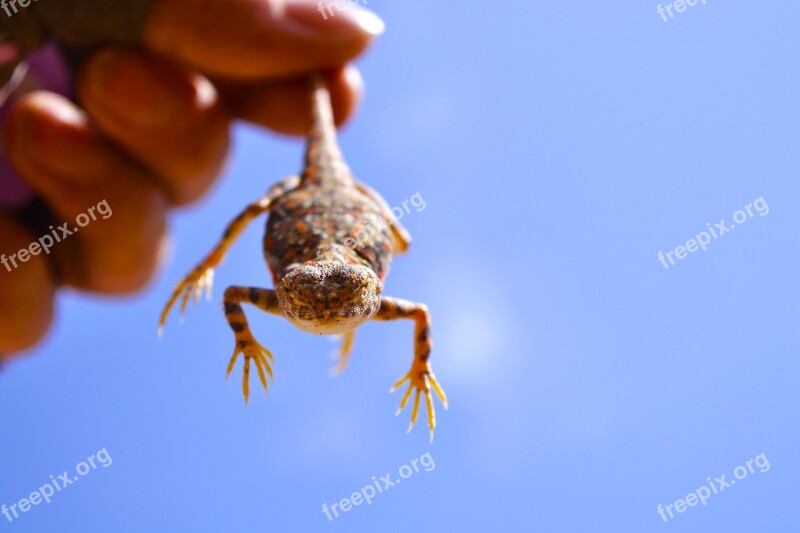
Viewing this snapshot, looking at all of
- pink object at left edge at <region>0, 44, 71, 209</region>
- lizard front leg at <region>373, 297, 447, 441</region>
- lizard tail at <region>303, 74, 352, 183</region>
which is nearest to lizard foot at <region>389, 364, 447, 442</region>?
lizard front leg at <region>373, 297, 447, 441</region>

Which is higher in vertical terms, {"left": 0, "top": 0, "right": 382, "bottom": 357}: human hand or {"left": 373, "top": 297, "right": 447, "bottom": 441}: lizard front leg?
→ {"left": 0, "top": 0, "right": 382, "bottom": 357}: human hand

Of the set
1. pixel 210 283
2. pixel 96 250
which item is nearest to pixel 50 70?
pixel 96 250

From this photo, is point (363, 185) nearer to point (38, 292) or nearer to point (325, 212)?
point (325, 212)

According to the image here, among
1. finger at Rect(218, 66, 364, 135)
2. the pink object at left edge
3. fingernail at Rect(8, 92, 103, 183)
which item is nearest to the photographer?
fingernail at Rect(8, 92, 103, 183)

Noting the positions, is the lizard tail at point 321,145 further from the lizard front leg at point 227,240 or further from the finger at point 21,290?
the finger at point 21,290

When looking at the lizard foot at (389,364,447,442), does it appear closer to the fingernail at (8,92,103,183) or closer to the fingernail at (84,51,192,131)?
the fingernail at (84,51,192,131)

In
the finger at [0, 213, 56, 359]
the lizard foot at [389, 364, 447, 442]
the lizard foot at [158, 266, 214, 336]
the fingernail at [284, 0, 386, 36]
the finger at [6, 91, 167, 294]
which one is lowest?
the lizard foot at [389, 364, 447, 442]

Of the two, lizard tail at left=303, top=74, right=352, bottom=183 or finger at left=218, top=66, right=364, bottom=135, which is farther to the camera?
finger at left=218, top=66, right=364, bottom=135
